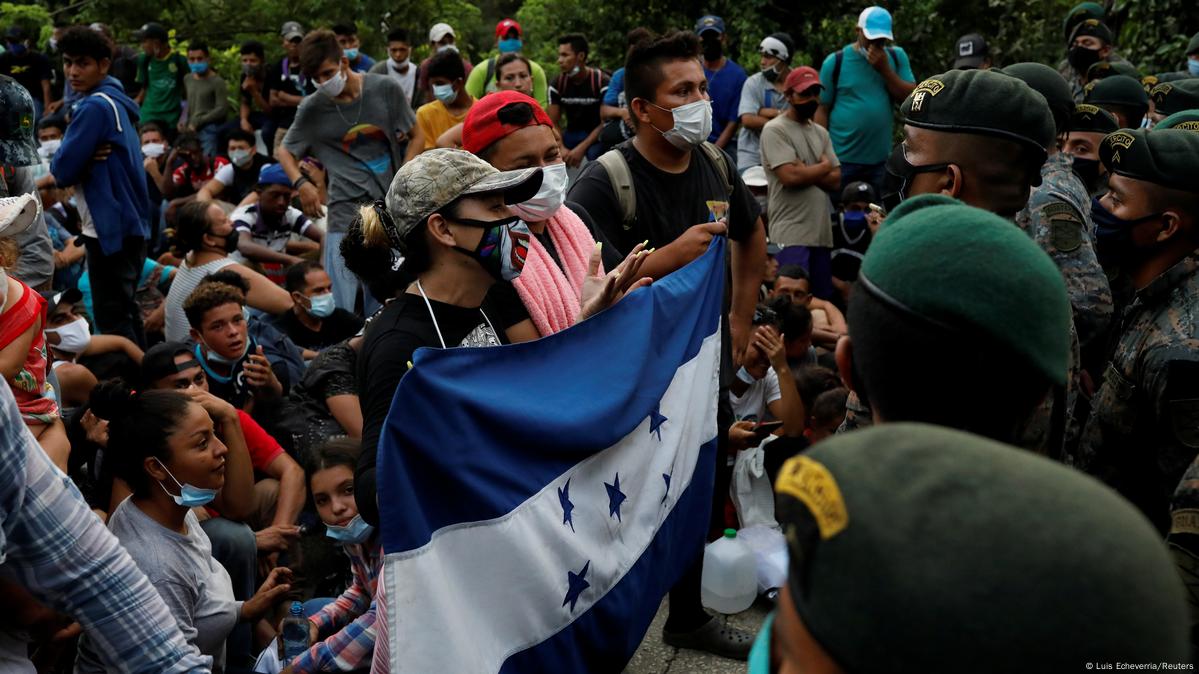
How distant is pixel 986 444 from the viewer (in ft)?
3.41

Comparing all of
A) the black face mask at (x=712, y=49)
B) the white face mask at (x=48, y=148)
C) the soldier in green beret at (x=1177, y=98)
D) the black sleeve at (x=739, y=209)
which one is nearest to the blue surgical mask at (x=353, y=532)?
the black sleeve at (x=739, y=209)

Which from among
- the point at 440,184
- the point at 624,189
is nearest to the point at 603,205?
the point at 624,189

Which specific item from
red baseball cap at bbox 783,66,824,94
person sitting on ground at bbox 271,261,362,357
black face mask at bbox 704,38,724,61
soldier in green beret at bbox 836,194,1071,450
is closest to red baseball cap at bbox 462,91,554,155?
soldier in green beret at bbox 836,194,1071,450

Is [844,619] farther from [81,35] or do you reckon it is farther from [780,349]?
[81,35]

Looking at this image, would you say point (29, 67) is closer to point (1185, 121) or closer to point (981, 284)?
point (1185, 121)

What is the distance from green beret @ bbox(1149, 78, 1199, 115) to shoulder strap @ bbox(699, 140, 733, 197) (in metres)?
2.67

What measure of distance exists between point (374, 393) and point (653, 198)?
1.67 meters

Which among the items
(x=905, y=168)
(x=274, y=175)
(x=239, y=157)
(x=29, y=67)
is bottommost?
(x=239, y=157)

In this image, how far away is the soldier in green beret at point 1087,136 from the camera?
16.0ft

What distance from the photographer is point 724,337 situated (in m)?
4.31

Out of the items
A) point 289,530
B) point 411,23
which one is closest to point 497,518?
point 289,530

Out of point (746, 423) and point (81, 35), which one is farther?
point (81, 35)

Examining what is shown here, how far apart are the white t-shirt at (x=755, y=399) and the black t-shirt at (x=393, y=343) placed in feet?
9.10

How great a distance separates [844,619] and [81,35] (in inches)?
290
